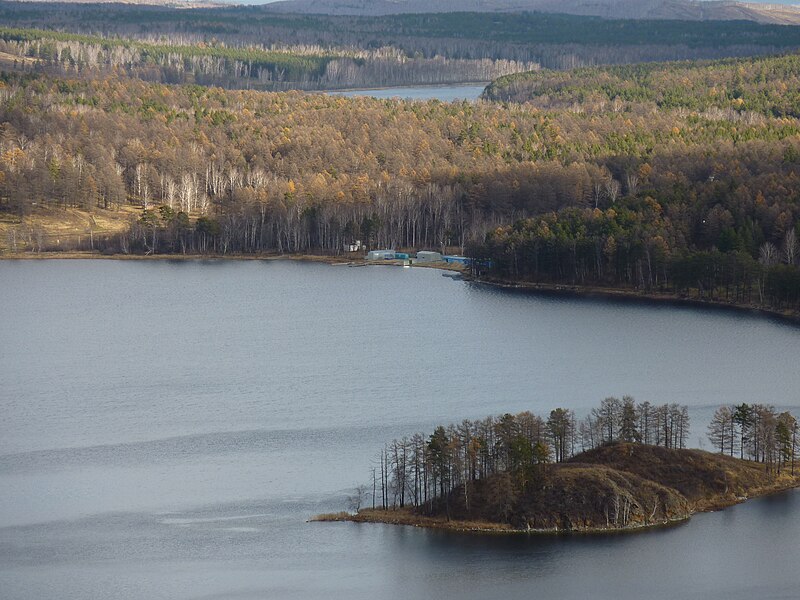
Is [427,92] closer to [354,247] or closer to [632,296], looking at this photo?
[354,247]

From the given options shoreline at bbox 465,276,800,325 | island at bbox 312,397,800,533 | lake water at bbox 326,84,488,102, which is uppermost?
lake water at bbox 326,84,488,102

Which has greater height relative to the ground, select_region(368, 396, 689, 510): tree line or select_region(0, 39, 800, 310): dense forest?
select_region(0, 39, 800, 310): dense forest

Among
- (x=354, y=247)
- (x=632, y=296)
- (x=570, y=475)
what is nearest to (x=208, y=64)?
(x=354, y=247)

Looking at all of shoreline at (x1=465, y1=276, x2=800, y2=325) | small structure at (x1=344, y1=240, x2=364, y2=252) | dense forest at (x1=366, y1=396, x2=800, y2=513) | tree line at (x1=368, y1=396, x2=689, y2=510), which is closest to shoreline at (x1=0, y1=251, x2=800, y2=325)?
shoreline at (x1=465, y1=276, x2=800, y2=325)

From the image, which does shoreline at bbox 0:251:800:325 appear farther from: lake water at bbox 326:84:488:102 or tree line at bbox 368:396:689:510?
lake water at bbox 326:84:488:102

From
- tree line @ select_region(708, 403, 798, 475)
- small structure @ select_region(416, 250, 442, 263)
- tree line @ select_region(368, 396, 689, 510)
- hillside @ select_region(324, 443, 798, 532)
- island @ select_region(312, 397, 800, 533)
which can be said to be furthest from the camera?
small structure @ select_region(416, 250, 442, 263)

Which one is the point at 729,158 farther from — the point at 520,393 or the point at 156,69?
the point at 156,69
